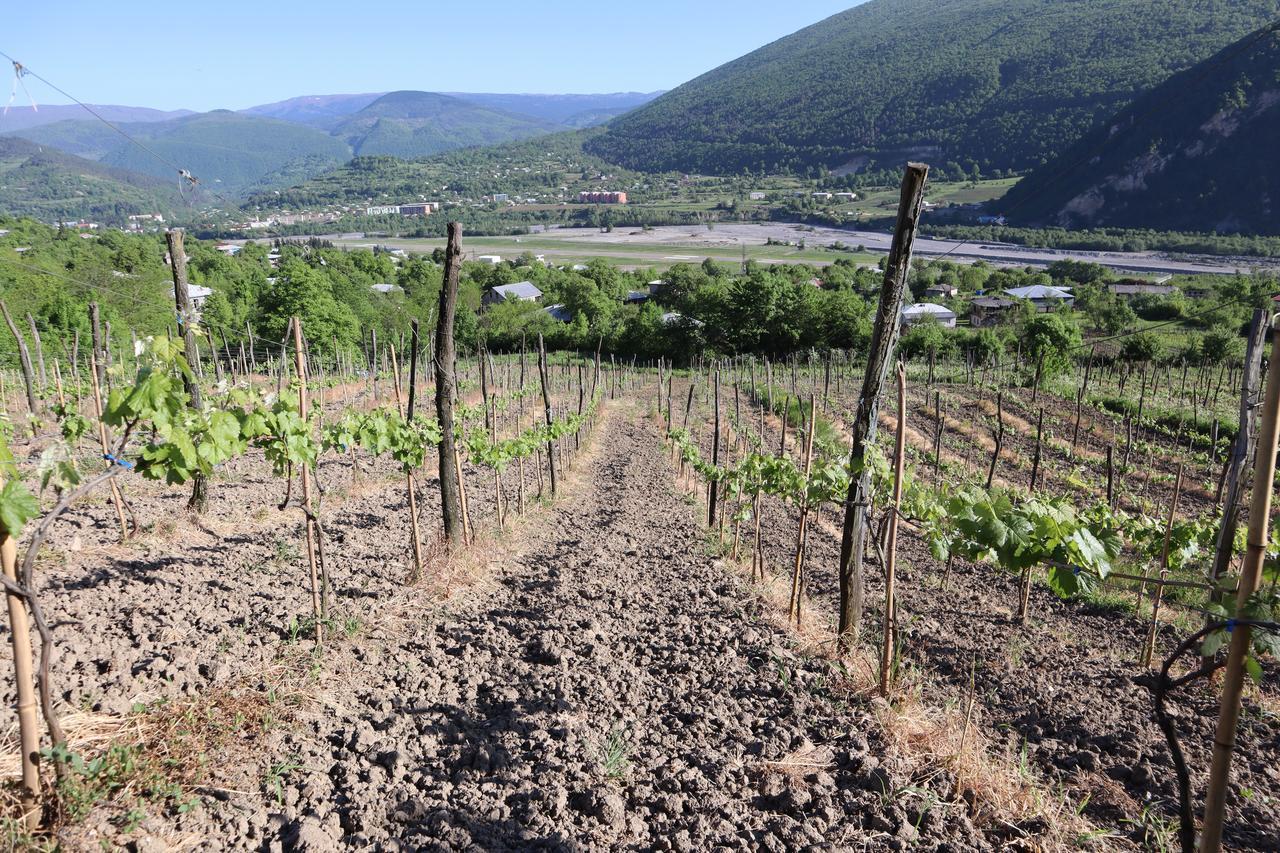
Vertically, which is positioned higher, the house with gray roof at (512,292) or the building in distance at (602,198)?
the building in distance at (602,198)

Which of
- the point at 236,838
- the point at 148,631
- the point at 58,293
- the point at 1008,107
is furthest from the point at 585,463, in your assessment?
the point at 1008,107

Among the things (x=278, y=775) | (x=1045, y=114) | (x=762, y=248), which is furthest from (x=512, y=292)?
(x=1045, y=114)

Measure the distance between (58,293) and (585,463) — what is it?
31.5 metres

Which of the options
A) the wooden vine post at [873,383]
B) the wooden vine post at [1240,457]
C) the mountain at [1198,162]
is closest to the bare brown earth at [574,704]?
the wooden vine post at [873,383]

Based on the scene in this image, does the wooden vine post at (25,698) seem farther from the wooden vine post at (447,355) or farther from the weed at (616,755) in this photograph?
the wooden vine post at (447,355)

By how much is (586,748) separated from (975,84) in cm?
16923

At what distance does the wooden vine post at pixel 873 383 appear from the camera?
483cm

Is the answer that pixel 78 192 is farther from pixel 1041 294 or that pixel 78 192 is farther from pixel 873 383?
pixel 873 383

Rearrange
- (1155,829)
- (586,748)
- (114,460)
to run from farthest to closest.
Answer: (586,748) → (1155,829) → (114,460)

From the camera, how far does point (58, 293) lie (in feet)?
108

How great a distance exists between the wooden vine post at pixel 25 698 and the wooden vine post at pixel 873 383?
4598 millimetres

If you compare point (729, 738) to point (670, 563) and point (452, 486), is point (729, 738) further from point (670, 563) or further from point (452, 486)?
point (452, 486)

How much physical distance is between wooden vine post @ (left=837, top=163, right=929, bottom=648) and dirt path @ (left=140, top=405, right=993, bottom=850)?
731mm

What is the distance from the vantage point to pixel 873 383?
5168 mm
